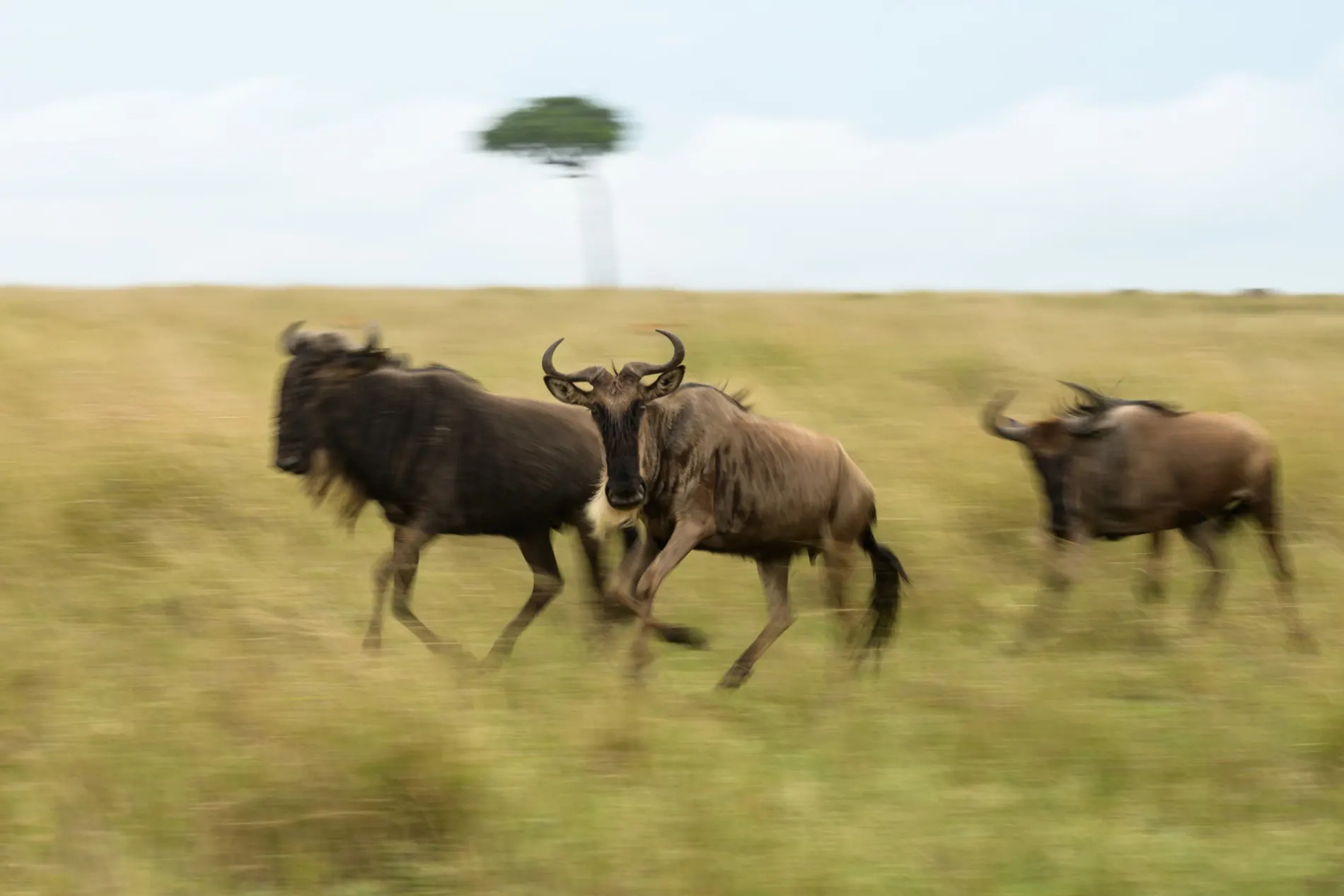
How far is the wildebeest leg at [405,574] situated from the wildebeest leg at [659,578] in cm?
105

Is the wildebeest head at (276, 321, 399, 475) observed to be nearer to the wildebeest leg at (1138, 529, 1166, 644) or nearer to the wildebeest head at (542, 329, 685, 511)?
the wildebeest head at (542, 329, 685, 511)

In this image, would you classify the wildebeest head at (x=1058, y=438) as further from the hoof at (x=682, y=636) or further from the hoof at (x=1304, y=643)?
the hoof at (x=682, y=636)

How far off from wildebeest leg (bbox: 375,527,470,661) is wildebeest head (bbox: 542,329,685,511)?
1.25 m

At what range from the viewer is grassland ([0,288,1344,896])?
4.27 metres

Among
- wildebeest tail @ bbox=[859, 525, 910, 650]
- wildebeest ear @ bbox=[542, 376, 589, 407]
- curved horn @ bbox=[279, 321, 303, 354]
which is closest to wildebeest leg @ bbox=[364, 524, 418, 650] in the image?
curved horn @ bbox=[279, 321, 303, 354]

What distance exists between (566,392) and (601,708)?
5.20 feet

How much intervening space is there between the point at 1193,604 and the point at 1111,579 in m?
0.65

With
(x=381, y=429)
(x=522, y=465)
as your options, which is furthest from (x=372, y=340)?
(x=522, y=465)

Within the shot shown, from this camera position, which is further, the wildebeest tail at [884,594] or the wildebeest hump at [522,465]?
the wildebeest hump at [522,465]

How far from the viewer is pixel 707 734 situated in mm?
5262

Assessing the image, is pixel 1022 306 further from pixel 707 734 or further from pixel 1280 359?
pixel 707 734

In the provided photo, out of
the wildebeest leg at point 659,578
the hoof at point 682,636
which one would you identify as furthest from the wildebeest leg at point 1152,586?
the wildebeest leg at point 659,578

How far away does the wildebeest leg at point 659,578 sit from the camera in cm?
616

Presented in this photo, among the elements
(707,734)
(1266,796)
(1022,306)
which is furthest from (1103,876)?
(1022,306)
